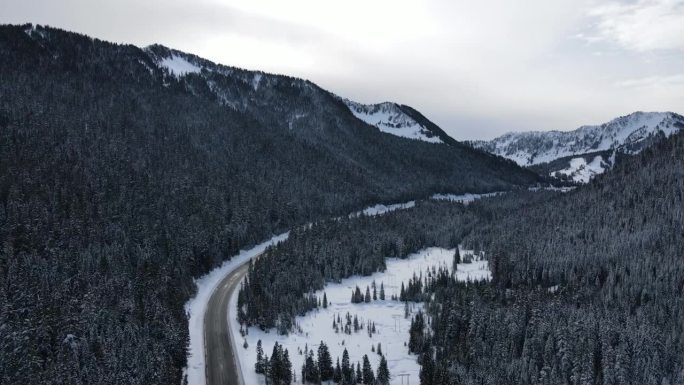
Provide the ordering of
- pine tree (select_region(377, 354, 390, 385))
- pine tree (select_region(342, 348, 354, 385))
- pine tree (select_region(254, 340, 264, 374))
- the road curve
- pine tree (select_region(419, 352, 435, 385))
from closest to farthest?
pine tree (select_region(377, 354, 390, 385))
pine tree (select_region(419, 352, 435, 385))
pine tree (select_region(342, 348, 354, 385))
the road curve
pine tree (select_region(254, 340, 264, 374))

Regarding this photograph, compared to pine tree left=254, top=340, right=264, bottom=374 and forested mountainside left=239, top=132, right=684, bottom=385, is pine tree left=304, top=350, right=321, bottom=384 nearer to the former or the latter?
pine tree left=254, top=340, right=264, bottom=374

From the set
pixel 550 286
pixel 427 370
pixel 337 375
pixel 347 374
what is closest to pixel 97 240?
pixel 337 375

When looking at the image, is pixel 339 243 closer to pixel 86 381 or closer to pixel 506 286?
pixel 506 286

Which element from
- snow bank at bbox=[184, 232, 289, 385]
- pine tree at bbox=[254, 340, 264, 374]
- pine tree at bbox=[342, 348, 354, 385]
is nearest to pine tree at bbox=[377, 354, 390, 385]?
pine tree at bbox=[342, 348, 354, 385]

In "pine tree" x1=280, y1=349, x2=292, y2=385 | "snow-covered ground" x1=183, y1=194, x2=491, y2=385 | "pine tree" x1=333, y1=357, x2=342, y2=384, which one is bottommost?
"pine tree" x1=333, y1=357, x2=342, y2=384

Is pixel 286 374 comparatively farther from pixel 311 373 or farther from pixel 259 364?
pixel 259 364

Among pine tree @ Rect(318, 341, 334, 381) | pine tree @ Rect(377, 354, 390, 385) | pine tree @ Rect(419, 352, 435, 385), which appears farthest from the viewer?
pine tree @ Rect(318, 341, 334, 381)

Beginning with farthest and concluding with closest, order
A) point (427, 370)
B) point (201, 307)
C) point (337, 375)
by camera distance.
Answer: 1. point (201, 307)
2. point (337, 375)
3. point (427, 370)

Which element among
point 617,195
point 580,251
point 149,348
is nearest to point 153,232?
point 149,348
